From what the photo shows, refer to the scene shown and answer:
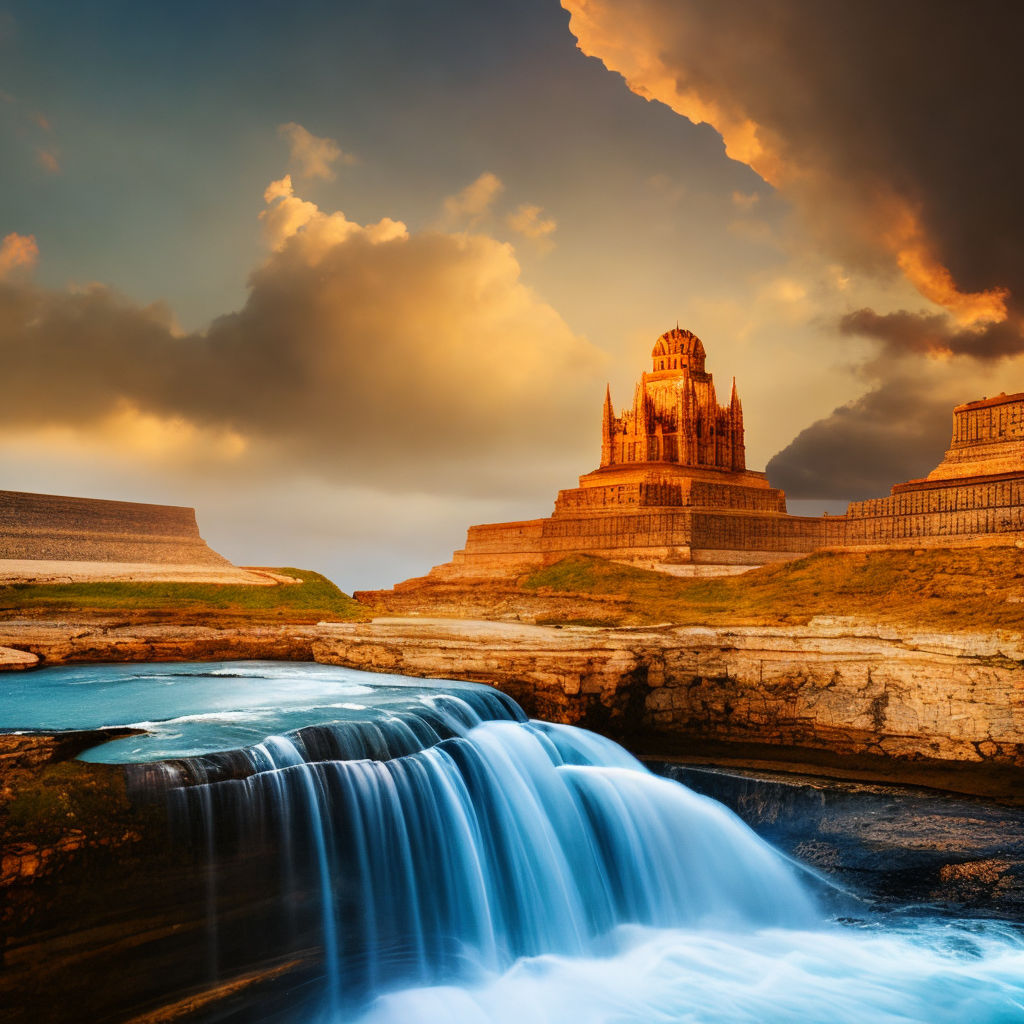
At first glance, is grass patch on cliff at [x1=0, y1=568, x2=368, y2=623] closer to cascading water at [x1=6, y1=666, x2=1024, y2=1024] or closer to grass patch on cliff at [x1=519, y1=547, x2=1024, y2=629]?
grass patch on cliff at [x1=519, y1=547, x2=1024, y2=629]

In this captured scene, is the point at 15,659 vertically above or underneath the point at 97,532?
underneath

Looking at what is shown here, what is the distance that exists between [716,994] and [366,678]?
10244 millimetres

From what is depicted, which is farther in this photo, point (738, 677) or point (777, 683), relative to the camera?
point (738, 677)

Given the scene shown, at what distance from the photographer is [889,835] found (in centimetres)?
1506

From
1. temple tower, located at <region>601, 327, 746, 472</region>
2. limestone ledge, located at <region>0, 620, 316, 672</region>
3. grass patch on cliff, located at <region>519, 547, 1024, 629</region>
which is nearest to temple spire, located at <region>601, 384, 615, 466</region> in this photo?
temple tower, located at <region>601, 327, 746, 472</region>

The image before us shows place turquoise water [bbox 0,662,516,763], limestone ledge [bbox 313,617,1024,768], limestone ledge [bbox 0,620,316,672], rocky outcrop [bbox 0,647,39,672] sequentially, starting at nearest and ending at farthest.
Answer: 1. turquoise water [bbox 0,662,516,763]
2. limestone ledge [bbox 313,617,1024,768]
3. rocky outcrop [bbox 0,647,39,672]
4. limestone ledge [bbox 0,620,316,672]

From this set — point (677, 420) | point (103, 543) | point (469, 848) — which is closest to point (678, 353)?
point (677, 420)

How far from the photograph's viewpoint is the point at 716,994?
10.8 m

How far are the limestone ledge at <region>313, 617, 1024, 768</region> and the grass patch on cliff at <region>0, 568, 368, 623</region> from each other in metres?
7.14

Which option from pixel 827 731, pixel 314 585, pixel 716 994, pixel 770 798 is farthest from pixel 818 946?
pixel 314 585

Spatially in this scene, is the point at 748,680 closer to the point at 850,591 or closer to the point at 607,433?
the point at 850,591

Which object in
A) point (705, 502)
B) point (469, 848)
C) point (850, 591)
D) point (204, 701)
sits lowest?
point (469, 848)

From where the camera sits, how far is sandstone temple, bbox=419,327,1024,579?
4069 cm

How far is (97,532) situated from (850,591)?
1299 inches
